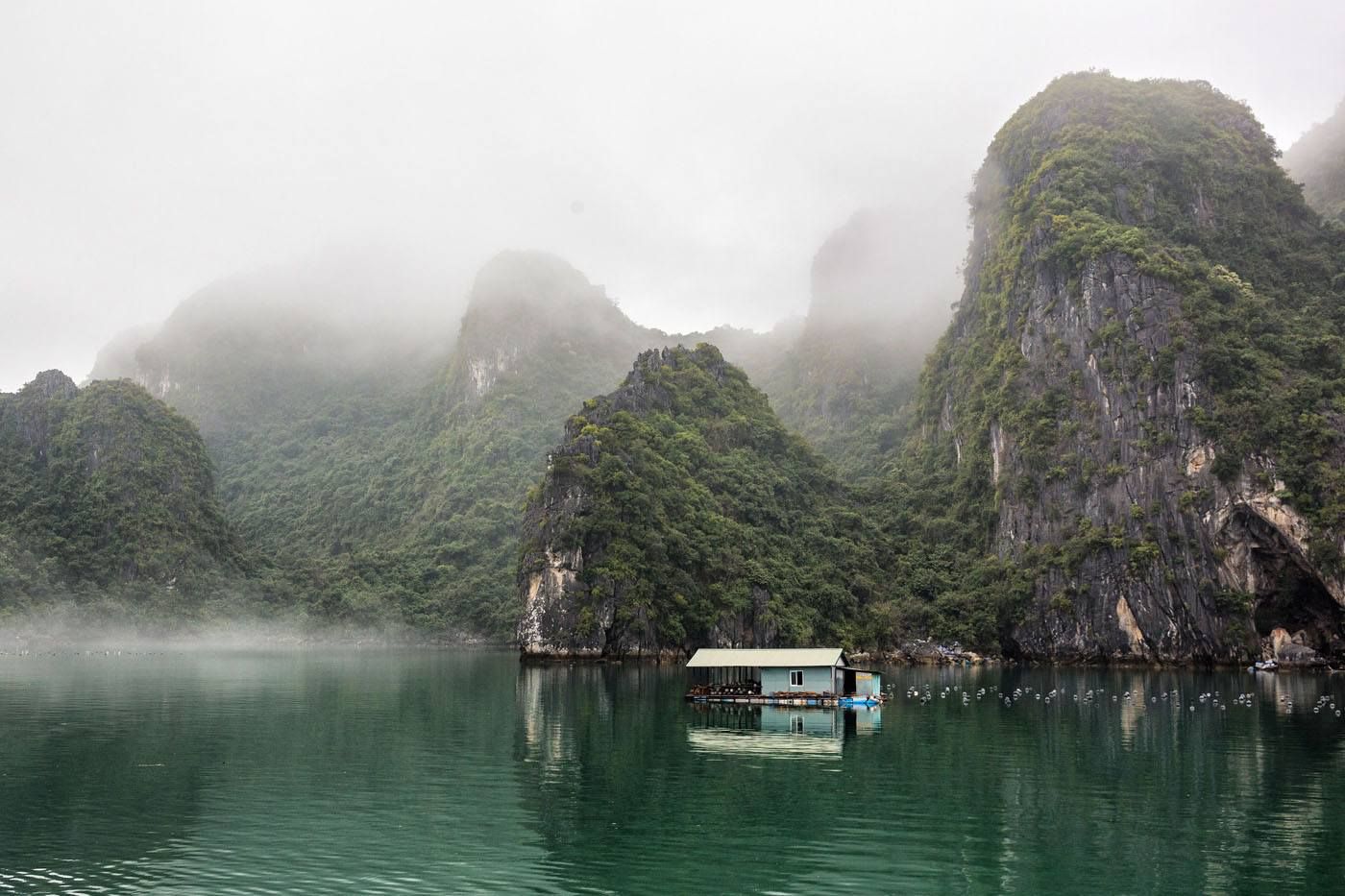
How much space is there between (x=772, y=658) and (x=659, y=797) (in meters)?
32.2

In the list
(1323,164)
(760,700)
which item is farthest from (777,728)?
(1323,164)

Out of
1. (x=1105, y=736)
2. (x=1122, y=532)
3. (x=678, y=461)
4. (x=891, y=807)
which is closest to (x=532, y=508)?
(x=678, y=461)

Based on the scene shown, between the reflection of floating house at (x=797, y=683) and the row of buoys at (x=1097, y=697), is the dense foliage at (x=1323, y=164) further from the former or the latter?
the reflection of floating house at (x=797, y=683)

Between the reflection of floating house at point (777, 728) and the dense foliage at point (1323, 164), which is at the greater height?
the dense foliage at point (1323, 164)

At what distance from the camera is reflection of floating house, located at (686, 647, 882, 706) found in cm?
5938

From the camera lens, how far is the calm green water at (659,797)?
72.1 feet

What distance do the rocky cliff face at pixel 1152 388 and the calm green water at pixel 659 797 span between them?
132ft

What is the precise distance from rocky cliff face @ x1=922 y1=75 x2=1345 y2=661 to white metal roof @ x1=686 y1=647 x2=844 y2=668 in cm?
4729

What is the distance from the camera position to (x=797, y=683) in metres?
60.5

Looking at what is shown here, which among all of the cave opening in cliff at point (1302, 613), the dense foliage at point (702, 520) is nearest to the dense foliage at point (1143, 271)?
the cave opening in cliff at point (1302, 613)

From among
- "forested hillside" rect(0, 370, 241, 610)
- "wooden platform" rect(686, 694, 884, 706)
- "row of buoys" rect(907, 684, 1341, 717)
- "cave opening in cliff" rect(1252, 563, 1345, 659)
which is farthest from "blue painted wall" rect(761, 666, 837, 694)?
"forested hillside" rect(0, 370, 241, 610)

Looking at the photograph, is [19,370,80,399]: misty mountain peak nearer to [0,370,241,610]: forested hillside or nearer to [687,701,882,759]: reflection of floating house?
[0,370,241,610]: forested hillside

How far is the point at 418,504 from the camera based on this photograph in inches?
7018

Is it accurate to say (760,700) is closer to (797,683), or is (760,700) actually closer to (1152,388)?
(797,683)
